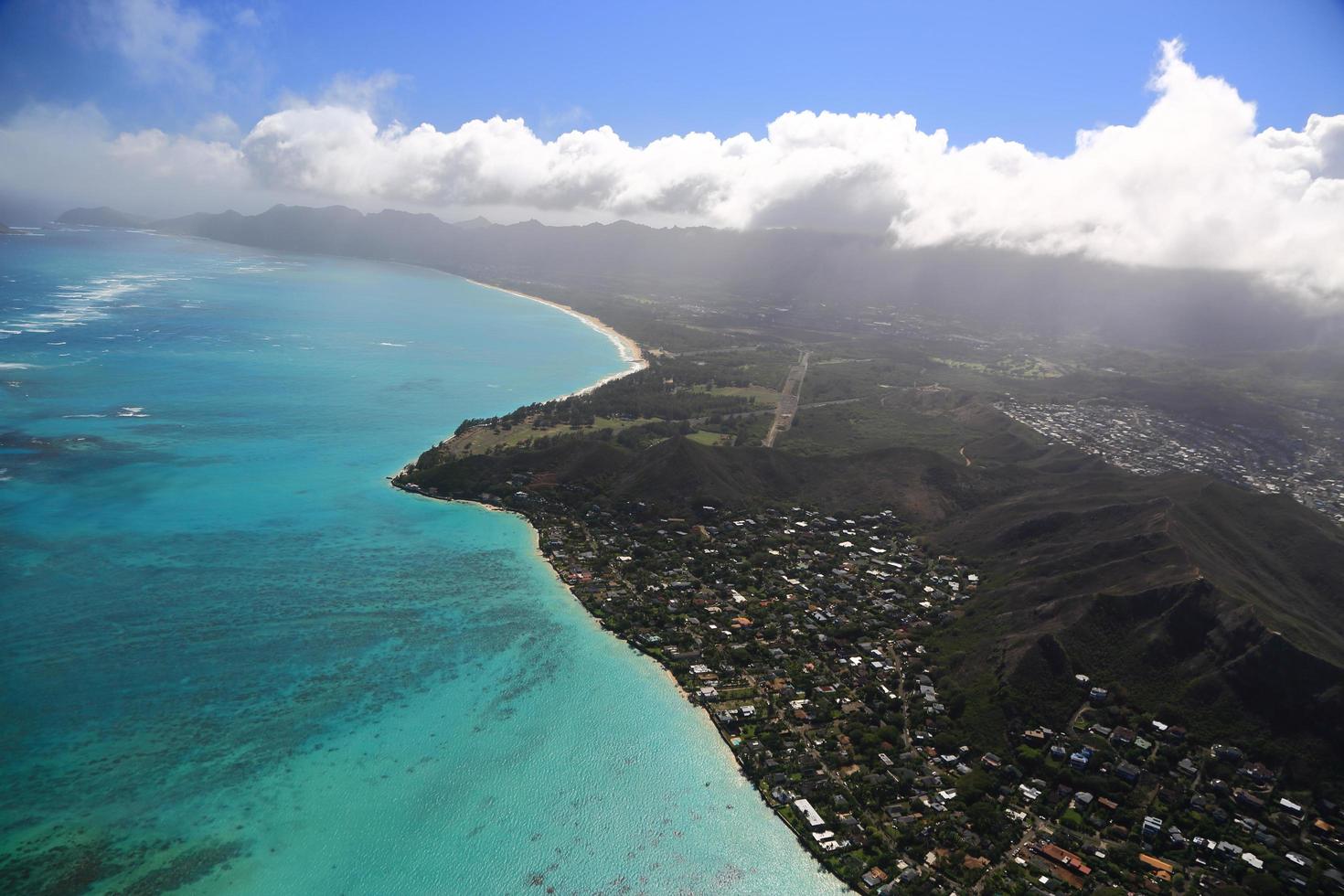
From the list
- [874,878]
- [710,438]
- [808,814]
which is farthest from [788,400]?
[874,878]

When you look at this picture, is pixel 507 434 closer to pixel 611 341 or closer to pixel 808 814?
pixel 808 814

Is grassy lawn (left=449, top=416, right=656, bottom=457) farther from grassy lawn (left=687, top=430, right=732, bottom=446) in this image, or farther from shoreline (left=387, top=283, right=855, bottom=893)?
shoreline (left=387, top=283, right=855, bottom=893)

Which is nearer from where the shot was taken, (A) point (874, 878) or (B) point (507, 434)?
(A) point (874, 878)

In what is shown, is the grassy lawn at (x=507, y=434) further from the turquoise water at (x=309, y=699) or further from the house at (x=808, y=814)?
the house at (x=808, y=814)

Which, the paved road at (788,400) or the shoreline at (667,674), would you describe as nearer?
the shoreline at (667,674)

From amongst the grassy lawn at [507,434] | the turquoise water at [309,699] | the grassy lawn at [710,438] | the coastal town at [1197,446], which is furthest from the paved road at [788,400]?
the turquoise water at [309,699]

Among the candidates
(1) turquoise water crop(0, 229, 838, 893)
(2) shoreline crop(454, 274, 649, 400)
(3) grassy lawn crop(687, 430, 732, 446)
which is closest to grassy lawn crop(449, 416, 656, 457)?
(3) grassy lawn crop(687, 430, 732, 446)
